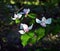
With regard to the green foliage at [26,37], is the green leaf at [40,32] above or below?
above

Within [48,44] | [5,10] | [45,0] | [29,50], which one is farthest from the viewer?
[45,0]

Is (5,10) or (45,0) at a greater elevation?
(5,10)

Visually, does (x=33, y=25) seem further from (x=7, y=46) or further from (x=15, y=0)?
(x=15, y=0)

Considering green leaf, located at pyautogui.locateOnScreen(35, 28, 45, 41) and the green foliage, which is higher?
green leaf, located at pyautogui.locateOnScreen(35, 28, 45, 41)

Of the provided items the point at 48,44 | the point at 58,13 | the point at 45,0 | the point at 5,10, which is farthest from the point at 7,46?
the point at 45,0

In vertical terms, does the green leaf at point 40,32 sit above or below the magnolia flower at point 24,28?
above

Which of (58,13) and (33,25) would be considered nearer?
(33,25)

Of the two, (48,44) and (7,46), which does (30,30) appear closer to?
(7,46)

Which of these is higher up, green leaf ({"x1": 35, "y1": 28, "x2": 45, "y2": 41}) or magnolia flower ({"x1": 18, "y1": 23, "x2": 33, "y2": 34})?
green leaf ({"x1": 35, "y1": 28, "x2": 45, "y2": 41})

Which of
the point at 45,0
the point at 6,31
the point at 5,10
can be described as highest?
the point at 5,10

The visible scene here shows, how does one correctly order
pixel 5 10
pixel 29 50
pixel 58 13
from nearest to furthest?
pixel 5 10 < pixel 29 50 < pixel 58 13
